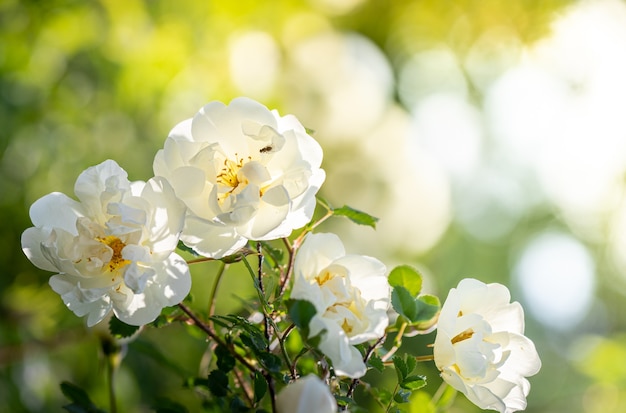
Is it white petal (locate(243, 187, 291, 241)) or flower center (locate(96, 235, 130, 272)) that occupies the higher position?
white petal (locate(243, 187, 291, 241))

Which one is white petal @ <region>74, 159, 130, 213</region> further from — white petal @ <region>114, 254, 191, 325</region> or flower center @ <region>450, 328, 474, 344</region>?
flower center @ <region>450, 328, 474, 344</region>

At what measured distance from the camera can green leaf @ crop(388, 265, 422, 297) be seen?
33 cm

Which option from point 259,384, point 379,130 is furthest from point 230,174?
point 379,130

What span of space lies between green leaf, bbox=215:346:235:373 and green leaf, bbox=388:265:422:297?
91 mm

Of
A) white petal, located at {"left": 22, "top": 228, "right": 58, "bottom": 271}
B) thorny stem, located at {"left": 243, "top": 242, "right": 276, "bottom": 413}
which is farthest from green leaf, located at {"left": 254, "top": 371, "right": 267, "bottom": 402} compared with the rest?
white petal, located at {"left": 22, "top": 228, "right": 58, "bottom": 271}

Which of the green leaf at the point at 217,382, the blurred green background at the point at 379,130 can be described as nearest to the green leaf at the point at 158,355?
the blurred green background at the point at 379,130

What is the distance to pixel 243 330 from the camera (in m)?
0.32

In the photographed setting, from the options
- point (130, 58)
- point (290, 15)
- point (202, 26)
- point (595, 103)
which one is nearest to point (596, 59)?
point (595, 103)

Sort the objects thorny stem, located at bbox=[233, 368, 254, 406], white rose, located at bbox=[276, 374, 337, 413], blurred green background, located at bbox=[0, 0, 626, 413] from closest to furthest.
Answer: white rose, located at bbox=[276, 374, 337, 413] < thorny stem, located at bbox=[233, 368, 254, 406] < blurred green background, located at bbox=[0, 0, 626, 413]

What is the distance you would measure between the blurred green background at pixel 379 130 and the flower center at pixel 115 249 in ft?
0.58

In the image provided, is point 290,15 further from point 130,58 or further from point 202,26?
point 130,58

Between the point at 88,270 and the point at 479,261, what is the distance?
1583 millimetres

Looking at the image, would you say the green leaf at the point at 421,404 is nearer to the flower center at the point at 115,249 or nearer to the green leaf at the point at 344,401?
the green leaf at the point at 344,401

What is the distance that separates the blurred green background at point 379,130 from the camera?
0.94 meters
